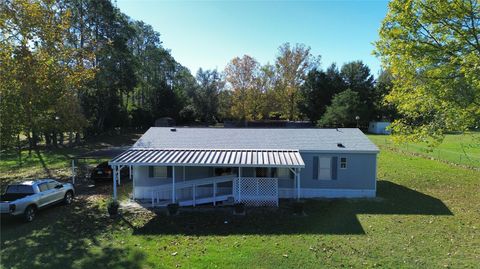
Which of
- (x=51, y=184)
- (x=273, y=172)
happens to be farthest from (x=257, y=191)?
(x=51, y=184)

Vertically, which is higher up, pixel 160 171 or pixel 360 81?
pixel 360 81

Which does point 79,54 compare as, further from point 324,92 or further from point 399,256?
point 324,92

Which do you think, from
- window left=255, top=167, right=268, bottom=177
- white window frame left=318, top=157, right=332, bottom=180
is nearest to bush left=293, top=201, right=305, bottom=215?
window left=255, top=167, right=268, bottom=177

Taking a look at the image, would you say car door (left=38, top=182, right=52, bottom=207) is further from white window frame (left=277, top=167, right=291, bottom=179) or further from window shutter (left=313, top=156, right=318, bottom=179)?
window shutter (left=313, top=156, right=318, bottom=179)

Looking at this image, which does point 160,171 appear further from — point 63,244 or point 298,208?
point 298,208

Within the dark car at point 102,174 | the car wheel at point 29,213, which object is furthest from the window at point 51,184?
the dark car at point 102,174

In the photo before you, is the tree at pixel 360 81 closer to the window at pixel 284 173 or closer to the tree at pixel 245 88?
the tree at pixel 245 88

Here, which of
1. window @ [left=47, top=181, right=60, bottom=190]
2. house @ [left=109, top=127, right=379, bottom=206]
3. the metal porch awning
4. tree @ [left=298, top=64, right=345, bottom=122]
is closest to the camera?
the metal porch awning
